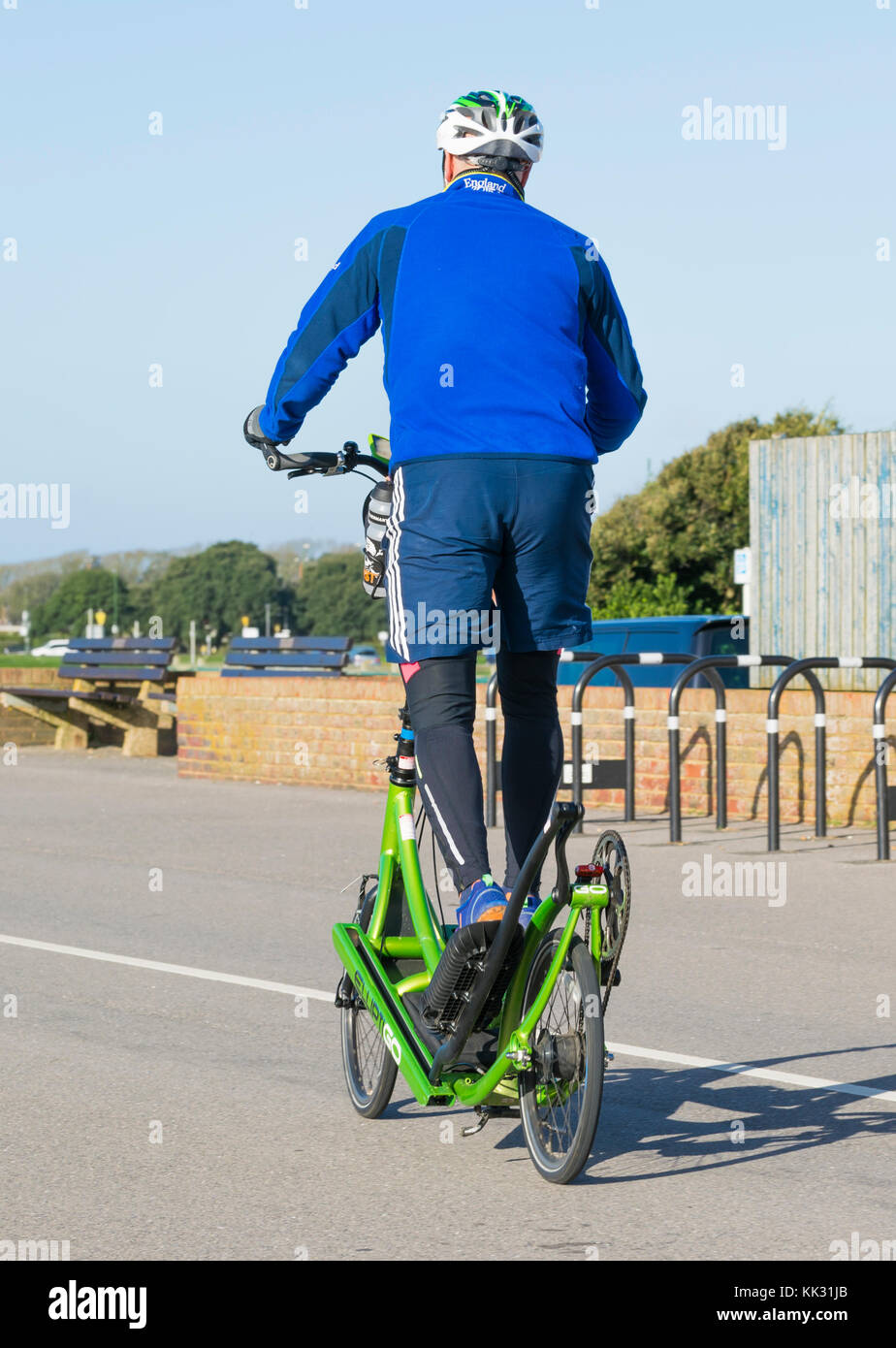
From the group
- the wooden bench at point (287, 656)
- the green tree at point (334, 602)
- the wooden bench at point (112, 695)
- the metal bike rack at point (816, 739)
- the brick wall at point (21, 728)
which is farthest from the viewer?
the green tree at point (334, 602)

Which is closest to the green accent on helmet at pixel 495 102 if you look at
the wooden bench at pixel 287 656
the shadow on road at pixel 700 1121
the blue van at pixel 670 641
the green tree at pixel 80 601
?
the shadow on road at pixel 700 1121

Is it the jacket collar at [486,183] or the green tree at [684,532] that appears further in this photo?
the green tree at [684,532]

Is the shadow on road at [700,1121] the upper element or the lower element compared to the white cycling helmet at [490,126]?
lower

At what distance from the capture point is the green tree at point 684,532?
3462 cm

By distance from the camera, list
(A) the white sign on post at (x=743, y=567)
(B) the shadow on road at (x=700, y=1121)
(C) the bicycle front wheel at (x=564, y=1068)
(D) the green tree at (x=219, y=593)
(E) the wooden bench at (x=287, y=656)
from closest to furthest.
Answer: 1. (C) the bicycle front wheel at (x=564, y=1068)
2. (B) the shadow on road at (x=700, y=1121)
3. (A) the white sign on post at (x=743, y=567)
4. (E) the wooden bench at (x=287, y=656)
5. (D) the green tree at (x=219, y=593)

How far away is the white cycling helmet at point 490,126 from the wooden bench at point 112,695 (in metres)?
15.6

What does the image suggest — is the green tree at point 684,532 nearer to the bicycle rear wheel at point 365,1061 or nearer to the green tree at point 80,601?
the bicycle rear wheel at point 365,1061

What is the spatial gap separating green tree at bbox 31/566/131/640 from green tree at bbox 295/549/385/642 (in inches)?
662

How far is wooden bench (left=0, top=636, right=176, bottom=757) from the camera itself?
19688 mm

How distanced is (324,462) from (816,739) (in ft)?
23.4

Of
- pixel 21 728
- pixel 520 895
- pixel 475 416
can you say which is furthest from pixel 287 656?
pixel 520 895

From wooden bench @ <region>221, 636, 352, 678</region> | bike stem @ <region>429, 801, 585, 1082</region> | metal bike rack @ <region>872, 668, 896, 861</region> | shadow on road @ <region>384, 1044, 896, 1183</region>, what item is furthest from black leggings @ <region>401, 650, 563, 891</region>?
wooden bench @ <region>221, 636, 352, 678</region>
